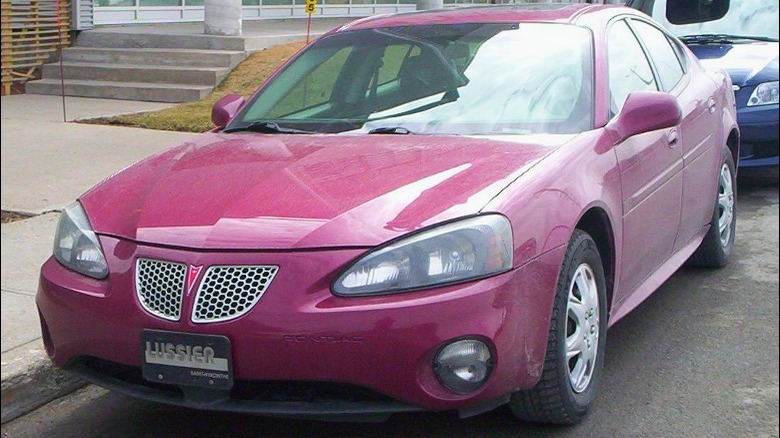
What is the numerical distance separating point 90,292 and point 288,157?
954 millimetres

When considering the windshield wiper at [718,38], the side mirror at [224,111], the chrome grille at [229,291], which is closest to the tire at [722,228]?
the side mirror at [224,111]

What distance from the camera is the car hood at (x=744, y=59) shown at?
8.23 m

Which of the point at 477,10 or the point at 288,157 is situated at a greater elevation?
the point at 477,10

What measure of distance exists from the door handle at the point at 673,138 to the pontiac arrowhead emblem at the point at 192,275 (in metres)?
2.45

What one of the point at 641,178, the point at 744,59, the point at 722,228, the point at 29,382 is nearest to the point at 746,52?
the point at 744,59

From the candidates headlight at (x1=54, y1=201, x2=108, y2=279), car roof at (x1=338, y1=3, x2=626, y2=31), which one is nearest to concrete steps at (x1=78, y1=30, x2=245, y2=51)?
car roof at (x1=338, y1=3, x2=626, y2=31)

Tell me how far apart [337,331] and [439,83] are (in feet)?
5.89

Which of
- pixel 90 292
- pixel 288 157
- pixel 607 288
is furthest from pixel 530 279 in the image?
pixel 90 292

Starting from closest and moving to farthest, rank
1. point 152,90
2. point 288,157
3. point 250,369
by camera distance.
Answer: point 250,369 < point 288,157 < point 152,90

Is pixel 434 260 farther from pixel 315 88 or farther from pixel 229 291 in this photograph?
pixel 315 88

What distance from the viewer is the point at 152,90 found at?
46.5ft

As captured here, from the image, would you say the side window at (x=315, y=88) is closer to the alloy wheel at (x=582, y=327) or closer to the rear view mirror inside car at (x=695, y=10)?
the alloy wheel at (x=582, y=327)

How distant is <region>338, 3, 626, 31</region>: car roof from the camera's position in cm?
513

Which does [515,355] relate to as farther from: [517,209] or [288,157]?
[288,157]
